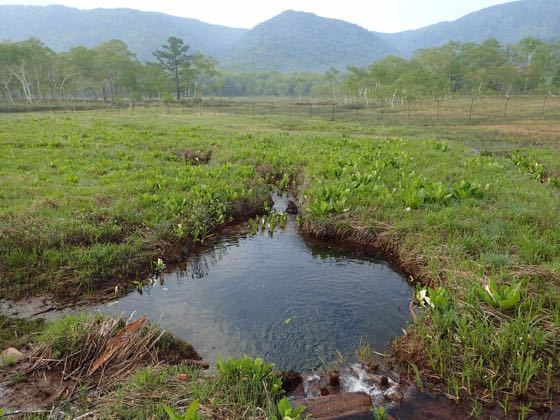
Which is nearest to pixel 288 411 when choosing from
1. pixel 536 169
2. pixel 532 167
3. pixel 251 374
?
pixel 251 374

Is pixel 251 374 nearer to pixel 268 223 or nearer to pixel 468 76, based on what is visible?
pixel 268 223

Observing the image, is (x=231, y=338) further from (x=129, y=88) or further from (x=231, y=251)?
(x=129, y=88)

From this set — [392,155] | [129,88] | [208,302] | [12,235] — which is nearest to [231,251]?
[208,302]

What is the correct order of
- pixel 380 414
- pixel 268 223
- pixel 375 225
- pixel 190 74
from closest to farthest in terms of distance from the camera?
pixel 380 414
pixel 375 225
pixel 268 223
pixel 190 74

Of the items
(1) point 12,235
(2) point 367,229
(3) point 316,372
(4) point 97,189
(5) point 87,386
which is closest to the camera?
(5) point 87,386

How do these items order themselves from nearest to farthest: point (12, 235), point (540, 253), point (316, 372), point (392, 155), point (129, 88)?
point (316, 372) → point (540, 253) → point (12, 235) → point (392, 155) → point (129, 88)

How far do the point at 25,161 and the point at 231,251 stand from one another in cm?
1040

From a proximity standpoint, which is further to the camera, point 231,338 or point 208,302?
point 208,302

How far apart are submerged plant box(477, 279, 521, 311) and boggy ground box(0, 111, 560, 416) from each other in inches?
4.5

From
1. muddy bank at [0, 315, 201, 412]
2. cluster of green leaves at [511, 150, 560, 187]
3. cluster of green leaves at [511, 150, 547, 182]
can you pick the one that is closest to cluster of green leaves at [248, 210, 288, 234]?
muddy bank at [0, 315, 201, 412]

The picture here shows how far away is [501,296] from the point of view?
5.49 meters

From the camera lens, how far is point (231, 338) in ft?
20.1

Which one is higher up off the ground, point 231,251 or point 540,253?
point 540,253

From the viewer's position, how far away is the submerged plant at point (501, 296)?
17.5ft
